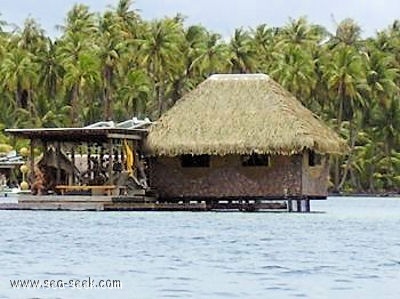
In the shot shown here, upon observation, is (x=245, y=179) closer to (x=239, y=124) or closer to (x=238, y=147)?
(x=238, y=147)

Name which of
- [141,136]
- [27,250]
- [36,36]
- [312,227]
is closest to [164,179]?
[141,136]

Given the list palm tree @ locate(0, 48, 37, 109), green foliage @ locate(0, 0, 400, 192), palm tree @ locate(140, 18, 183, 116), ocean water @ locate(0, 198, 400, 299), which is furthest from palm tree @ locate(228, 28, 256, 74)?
ocean water @ locate(0, 198, 400, 299)

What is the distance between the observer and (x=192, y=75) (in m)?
65.6

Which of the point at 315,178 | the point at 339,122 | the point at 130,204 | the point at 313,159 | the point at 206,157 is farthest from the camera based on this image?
the point at 339,122

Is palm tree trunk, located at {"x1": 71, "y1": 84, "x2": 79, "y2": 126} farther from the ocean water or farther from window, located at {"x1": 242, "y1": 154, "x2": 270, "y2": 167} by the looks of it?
the ocean water

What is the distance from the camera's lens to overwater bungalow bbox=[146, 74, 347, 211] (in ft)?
123

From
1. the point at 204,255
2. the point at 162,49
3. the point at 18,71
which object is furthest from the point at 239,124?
the point at 18,71

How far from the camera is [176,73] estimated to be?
64.2m

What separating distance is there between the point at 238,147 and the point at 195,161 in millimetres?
1931

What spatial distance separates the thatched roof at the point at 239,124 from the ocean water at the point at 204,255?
3860mm

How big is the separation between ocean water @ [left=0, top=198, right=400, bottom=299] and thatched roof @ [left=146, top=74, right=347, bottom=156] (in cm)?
386

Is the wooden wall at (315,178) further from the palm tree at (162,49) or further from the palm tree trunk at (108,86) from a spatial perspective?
the palm tree trunk at (108,86)

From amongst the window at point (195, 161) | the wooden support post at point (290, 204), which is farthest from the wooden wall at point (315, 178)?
the window at point (195, 161)

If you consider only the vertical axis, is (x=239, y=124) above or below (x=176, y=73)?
below
